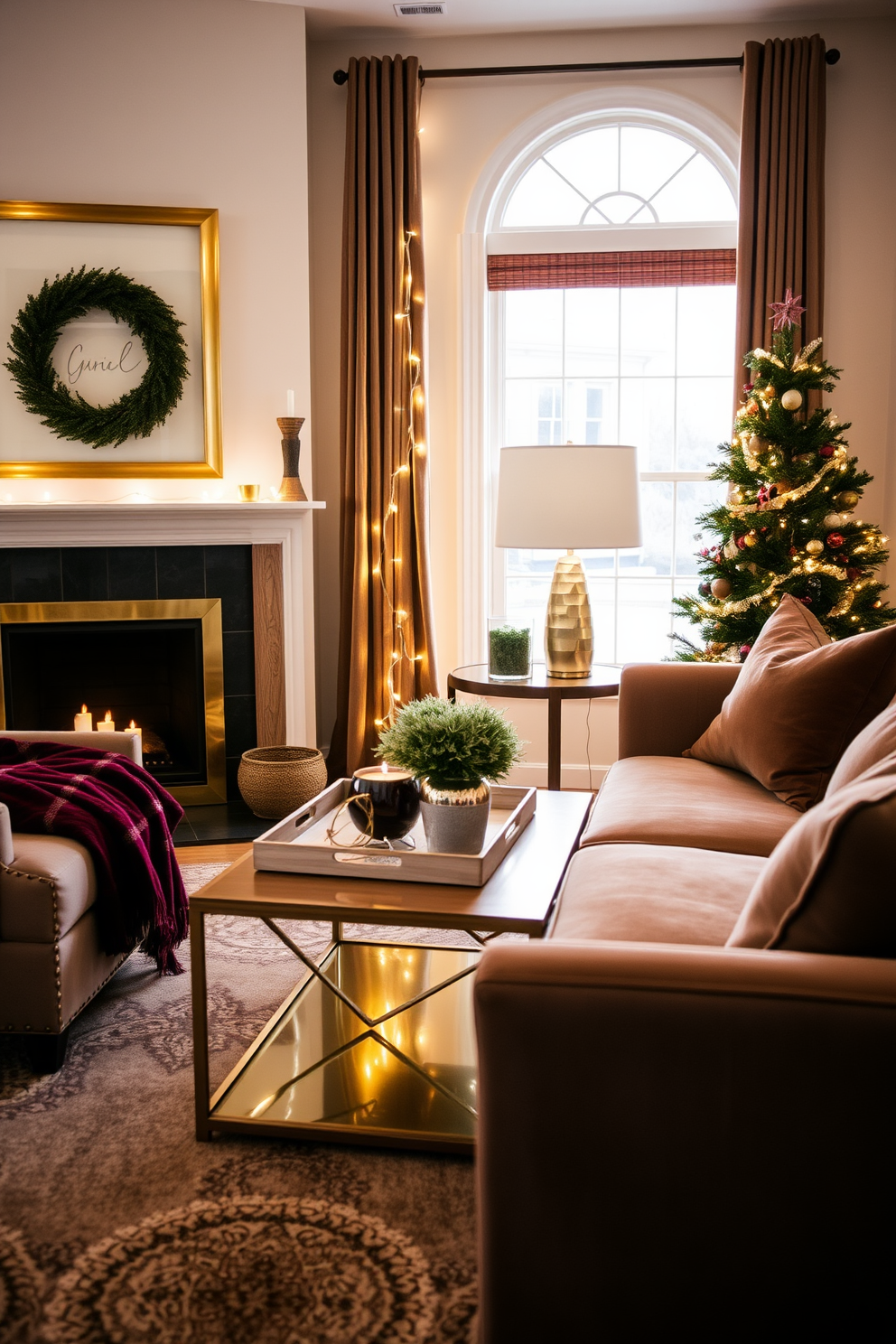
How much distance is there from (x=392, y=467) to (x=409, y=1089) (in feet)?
9.10

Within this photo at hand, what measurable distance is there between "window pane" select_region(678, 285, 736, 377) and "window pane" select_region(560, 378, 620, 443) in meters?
0.32

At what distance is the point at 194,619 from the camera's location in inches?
161

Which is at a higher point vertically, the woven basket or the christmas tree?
the christmas tree

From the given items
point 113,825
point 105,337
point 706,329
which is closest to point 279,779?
point 113,825

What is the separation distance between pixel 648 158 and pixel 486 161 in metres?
0.65

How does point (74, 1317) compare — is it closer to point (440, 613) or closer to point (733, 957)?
point (733, 957)

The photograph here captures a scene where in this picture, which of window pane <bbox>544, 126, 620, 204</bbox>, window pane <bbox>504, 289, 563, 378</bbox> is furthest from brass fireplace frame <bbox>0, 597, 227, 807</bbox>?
window pane <bbox>544, 126, 620, 204</bbox>

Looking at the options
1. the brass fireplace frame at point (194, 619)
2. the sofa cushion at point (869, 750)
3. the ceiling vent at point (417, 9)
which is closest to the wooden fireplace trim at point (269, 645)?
the brass fireplace frame at point (194, 619)

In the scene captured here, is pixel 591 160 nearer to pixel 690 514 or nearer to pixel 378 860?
pixel 690 514

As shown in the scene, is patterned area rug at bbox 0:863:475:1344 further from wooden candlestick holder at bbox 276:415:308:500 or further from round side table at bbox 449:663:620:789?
wooden candlestick holder at bbox 276:415:308:500

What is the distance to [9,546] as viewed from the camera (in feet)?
12.8

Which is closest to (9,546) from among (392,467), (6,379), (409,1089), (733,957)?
(6,379)

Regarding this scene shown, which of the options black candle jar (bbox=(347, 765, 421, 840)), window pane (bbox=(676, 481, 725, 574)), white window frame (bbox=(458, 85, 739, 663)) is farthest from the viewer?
window pane (bbox=(676, 481, 725, 574))

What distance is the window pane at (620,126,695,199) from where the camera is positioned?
4305mm
